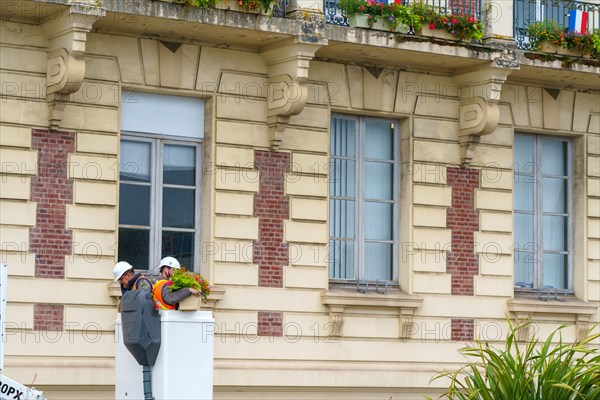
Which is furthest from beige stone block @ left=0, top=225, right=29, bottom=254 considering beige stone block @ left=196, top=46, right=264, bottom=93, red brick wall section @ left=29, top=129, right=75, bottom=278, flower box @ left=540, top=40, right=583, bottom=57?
flower box @ left=540, top=40, right=583, bottom=57

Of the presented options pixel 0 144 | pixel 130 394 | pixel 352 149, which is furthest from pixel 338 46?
pixel 130 394

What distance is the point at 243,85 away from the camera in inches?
859

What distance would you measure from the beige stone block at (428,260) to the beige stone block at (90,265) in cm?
467

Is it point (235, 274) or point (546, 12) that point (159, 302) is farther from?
point (546, 12)

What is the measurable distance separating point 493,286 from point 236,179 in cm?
448

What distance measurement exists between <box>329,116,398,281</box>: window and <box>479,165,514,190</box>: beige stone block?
4.61 ft

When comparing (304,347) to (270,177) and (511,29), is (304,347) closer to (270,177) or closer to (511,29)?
(270,177)

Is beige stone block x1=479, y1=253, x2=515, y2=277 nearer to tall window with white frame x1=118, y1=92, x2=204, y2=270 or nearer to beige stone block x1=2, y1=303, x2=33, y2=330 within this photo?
tall window with white frame x1=118, y1=92, x2=204, y2=270

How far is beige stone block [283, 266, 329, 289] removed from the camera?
21.9 m

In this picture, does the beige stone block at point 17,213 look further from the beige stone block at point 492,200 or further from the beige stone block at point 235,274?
the beige stone block at point 492,200

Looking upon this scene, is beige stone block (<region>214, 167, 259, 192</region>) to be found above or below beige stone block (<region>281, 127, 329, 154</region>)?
below

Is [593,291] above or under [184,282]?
under

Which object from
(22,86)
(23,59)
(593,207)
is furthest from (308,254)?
(593,207)

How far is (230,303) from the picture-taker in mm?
21391
